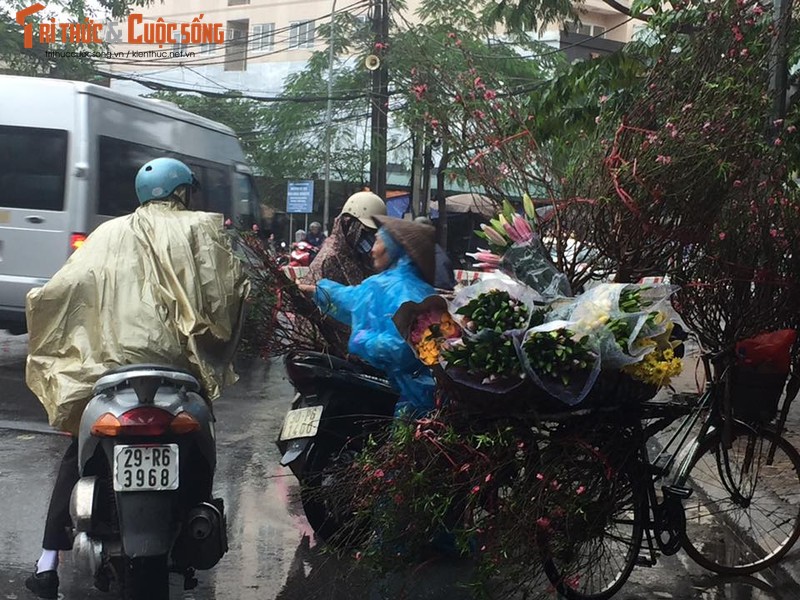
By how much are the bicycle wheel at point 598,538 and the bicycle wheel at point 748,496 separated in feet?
1.43

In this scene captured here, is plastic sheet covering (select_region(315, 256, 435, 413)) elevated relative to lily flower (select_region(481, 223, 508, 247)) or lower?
lower

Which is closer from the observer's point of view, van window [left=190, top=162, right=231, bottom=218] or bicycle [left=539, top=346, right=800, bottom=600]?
bicycle [left=539, top=346, right=800, bottom=600]

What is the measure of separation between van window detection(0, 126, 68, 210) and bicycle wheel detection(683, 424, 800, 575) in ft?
21.0

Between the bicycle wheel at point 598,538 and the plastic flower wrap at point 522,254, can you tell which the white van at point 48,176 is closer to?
the plastic flower wrap at point 522,254

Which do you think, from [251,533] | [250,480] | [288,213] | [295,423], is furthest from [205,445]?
[288,213]

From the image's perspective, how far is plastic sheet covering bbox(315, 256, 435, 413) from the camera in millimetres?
4348

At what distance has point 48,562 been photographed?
415 cm

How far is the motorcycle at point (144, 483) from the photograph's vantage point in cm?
361

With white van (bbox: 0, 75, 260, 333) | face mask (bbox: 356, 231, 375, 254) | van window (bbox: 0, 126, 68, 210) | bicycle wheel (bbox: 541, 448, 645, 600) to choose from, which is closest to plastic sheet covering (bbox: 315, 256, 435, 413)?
bicycle wheel (bbox: 541, 448, 645, 600)

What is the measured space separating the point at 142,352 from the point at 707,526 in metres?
3.03

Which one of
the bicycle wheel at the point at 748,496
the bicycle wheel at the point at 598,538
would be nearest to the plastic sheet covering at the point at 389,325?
the bicycle wheel at the point at 598,538

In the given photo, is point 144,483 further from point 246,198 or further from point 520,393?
point 246,198

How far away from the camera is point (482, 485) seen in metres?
3.69

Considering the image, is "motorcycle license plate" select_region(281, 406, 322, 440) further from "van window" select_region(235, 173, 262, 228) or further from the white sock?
"van window" select_region(235, 173, 262, 228)
